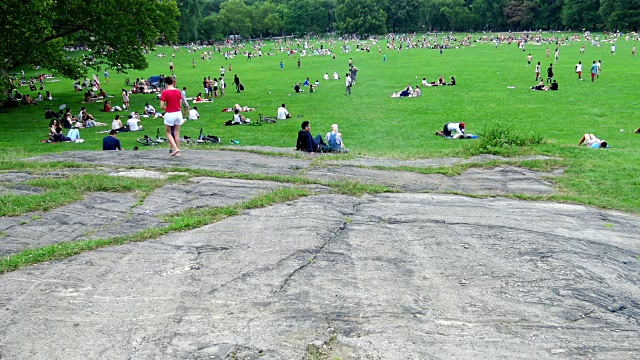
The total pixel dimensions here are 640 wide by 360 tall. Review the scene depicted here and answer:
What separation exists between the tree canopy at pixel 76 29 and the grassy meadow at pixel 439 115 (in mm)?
3226

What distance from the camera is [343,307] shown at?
7043mm

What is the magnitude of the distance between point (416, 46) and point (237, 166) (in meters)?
89.3

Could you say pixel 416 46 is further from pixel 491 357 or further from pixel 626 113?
pixel 491 357

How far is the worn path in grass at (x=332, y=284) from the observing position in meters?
6.32

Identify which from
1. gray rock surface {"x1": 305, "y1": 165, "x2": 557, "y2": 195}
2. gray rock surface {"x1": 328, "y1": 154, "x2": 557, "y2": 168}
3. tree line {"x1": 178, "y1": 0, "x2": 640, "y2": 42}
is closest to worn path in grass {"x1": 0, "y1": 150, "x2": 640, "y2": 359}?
gray rock surface {"x1": 305, "y1": 165, "x2": 557, "y2": 195}

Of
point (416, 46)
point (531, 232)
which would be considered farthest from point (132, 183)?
point (416, 46)

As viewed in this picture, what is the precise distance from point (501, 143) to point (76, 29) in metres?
27.4

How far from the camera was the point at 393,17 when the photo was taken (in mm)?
139250

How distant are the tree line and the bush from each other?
325 ft

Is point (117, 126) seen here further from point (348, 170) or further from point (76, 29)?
point (348, 170)

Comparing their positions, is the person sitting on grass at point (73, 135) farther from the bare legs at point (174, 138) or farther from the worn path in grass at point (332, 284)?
the worn path in grass at point (332, 284)

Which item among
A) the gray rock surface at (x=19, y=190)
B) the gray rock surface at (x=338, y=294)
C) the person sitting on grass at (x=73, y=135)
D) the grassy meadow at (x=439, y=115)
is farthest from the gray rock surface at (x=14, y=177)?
the person sitting on grass at (x=73, y=135)

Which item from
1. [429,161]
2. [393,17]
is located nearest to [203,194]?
[429,161]

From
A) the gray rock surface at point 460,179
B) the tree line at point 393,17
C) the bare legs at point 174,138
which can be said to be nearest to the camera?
the gray rock surface at point 460,179
